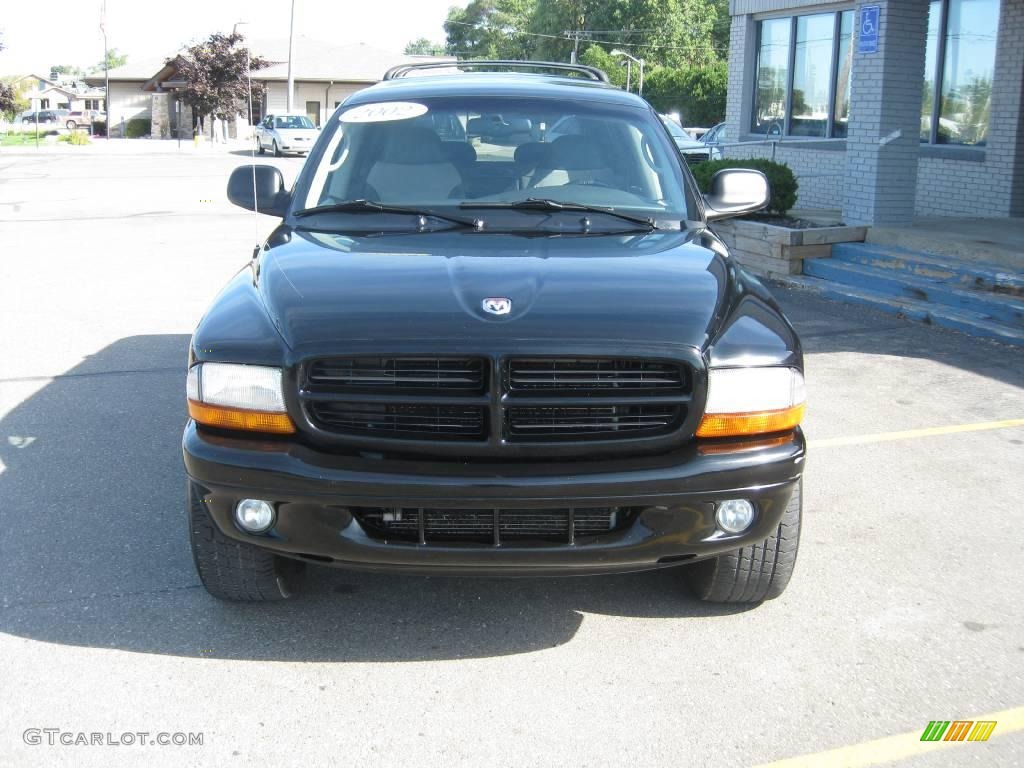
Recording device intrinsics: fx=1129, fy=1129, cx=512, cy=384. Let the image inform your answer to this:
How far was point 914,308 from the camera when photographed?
968 centimetres

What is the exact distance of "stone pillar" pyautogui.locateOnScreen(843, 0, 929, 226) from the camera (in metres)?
11.3

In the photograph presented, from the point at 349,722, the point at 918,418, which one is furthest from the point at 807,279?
the point at 349,722

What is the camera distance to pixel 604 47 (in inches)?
3150

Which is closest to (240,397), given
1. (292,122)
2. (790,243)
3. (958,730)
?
(958,730)

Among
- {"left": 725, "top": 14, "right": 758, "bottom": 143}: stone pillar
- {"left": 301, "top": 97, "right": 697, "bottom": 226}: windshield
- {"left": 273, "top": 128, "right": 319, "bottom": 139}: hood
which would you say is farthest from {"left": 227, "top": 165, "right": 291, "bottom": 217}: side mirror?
{"left": 273, "top": 128, "right": 319, "bottom": 139}: hood

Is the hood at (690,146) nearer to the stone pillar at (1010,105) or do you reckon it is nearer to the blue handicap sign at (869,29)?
the stone pillar at (1010,105)

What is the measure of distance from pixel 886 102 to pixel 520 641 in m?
9.28

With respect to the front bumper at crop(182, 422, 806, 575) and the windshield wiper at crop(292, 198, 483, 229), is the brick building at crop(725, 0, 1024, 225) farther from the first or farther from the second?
the front bumper at crop(182, 422, 806, 575)

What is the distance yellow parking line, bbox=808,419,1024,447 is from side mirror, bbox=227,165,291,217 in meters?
3.07

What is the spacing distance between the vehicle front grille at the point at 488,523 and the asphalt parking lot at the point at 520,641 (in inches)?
18.8

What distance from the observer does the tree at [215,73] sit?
54.2 meters

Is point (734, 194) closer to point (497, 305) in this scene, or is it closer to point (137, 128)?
point (497, 305)

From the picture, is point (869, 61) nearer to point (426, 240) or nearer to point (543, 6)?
point (426, 240)

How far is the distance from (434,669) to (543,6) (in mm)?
85479
